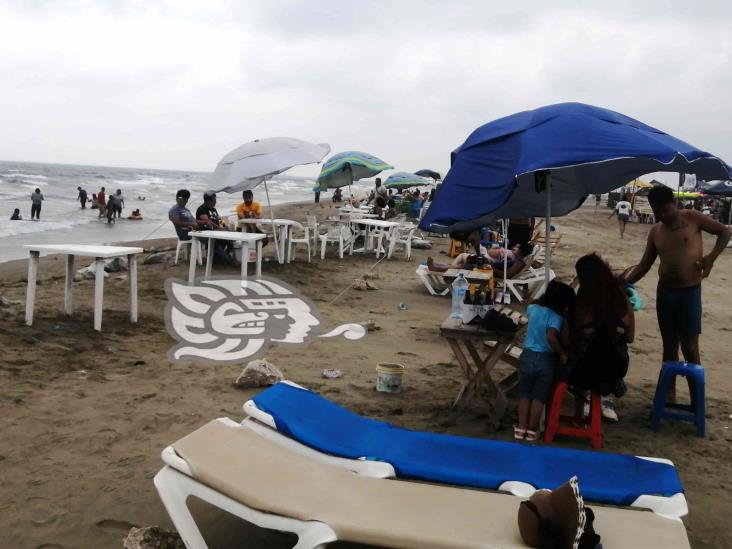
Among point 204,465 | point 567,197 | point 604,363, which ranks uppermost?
point 567,197

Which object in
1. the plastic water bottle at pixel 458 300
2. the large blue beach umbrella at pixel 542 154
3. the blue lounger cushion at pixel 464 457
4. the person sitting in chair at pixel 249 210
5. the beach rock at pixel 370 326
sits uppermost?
the large blue beach umbrella at pixel 542 154

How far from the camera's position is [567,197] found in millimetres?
5551

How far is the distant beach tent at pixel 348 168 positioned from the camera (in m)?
14.4

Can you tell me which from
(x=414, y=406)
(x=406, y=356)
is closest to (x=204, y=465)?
(x=414, y=406)

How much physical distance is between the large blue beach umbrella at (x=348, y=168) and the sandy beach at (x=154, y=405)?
255 inches

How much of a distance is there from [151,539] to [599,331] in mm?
2569

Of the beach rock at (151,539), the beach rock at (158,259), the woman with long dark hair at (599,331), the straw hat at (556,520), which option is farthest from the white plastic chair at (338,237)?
the straw hat at (556,520)

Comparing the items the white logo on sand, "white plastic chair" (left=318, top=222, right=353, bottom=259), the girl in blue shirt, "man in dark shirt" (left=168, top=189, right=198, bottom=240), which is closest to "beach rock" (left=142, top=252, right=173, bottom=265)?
"man in dark shirt" (left=168, top=189, right=198, bottom=240)

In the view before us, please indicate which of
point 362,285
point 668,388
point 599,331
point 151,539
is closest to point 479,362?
point 599,331

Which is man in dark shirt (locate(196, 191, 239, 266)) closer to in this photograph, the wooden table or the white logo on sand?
the white logo on sand

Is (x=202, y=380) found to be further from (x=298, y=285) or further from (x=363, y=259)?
(x=363, y=259)

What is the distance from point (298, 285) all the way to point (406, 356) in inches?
142

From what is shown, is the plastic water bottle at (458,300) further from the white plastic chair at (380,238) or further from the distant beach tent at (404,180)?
the distant beach tent at (404,180)

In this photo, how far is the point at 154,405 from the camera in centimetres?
437
